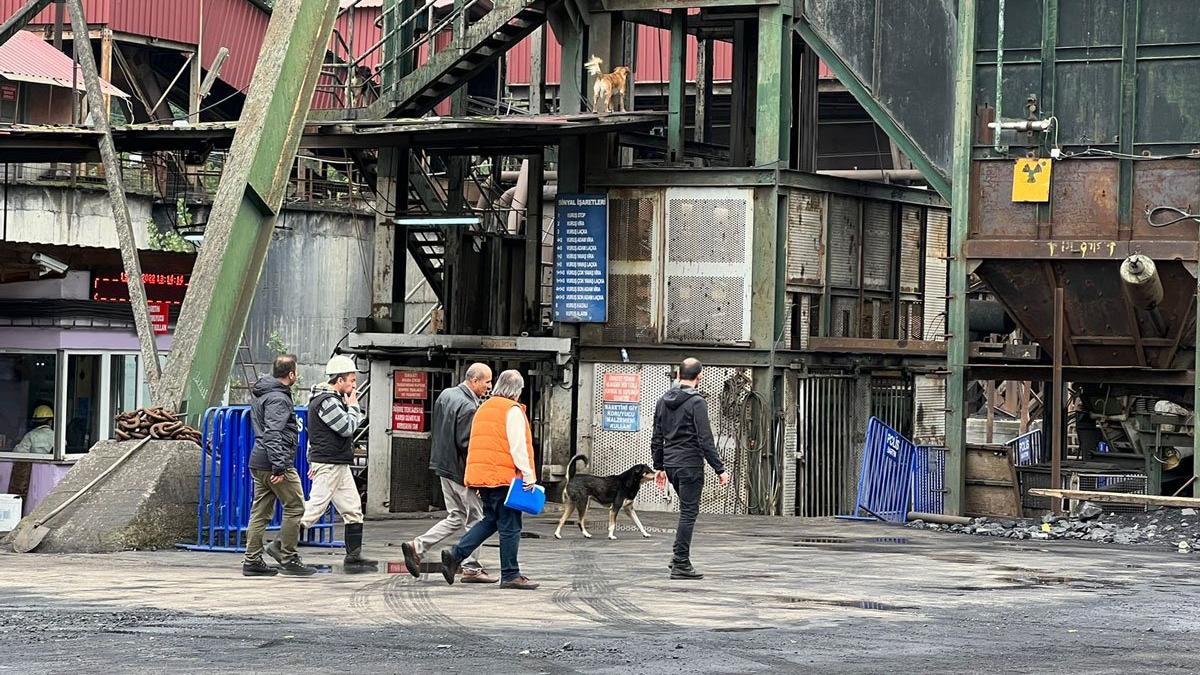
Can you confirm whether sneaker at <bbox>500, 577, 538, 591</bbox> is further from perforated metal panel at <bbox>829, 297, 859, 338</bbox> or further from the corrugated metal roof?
the corrugated metal roof

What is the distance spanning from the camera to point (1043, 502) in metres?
24.0

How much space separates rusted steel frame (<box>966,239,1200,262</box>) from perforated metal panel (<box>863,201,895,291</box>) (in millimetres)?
4314

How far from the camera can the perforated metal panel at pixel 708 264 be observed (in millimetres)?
25266

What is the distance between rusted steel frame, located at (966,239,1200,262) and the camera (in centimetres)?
2198

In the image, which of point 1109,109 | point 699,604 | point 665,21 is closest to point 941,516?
point 1109,109

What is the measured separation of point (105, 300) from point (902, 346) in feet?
40.2

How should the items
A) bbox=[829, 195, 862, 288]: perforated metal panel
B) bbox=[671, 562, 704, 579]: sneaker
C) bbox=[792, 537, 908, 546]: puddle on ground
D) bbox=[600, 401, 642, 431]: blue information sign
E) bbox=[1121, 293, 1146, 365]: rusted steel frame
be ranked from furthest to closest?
bbox=[829, 195, 862, 288]: perforated metal panel → bbox=[600, 401, 642, 431]: blue information sign → bbox=[1121, 293, 1146, 365]: rusted steel frame → bbox=[792, 537, 908, 546]: puddle on ground → bbox=[671, 562, 704, 579]: sneaker

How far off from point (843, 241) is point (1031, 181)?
4.36m

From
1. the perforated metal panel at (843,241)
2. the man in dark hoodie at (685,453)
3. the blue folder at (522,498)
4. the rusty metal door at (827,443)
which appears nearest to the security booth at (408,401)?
the rusty metal door at (827,443)

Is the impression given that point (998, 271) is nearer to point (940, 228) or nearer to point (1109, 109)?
point (1109, 109)

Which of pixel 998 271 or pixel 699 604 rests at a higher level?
pixel 998 271

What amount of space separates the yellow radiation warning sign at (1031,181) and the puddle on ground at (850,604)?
36.4ft

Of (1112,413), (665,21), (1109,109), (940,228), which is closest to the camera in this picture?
(1109,109)

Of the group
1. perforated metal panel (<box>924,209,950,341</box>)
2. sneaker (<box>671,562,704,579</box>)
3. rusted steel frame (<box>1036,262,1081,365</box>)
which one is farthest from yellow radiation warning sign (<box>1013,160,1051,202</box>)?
sneaker (<box>671,562,704,579</box>)
